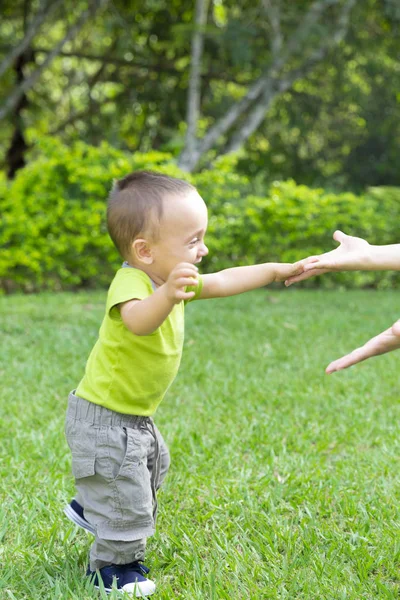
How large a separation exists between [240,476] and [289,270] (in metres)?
1.13

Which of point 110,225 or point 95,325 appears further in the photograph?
point 95,325

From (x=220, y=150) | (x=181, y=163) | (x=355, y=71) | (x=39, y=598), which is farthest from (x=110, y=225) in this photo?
(x=355, y=71)

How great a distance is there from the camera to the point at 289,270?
2.05 meters

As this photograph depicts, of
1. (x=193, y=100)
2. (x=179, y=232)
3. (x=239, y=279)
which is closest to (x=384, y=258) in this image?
(x=239, y=279)

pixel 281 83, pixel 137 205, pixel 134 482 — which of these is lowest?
pixel 281 83

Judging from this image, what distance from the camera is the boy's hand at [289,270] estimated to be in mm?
2033

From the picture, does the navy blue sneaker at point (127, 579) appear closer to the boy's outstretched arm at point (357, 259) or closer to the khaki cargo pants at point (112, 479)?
the khaki cargo pants at point (112, 479)

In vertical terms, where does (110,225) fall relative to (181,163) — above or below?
above

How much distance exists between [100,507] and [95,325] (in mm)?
4373

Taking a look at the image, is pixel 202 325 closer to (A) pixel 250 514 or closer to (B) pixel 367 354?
(A) pixel 250 514

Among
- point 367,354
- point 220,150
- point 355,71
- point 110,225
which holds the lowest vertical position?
point 220,150

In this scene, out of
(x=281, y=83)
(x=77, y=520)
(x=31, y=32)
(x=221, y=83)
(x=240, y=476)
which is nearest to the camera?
(x=77, y=520)

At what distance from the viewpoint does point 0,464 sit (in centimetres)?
297

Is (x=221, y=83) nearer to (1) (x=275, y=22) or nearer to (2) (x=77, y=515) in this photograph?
(1) (x=275, y=22)
